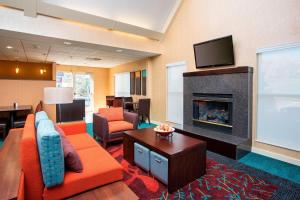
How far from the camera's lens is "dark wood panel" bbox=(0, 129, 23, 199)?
1218 millimetres

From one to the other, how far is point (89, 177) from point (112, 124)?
2.28 meters

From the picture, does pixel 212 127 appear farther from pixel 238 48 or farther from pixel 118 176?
pixel 118 176

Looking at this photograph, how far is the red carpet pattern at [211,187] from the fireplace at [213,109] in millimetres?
1461

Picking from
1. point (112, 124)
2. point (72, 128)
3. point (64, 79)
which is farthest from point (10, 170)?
point (64, 79)

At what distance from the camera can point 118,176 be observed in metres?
1.75

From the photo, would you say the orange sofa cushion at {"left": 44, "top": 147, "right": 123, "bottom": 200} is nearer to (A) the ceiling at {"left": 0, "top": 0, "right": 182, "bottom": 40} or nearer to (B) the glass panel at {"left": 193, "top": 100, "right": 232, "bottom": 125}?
(B) the glass panel at {"left": 193, "top": 100, "right": 232, "bottom": 125}

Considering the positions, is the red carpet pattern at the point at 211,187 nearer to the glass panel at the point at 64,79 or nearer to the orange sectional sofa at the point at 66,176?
the orange sectional sofa at the point at 66,176

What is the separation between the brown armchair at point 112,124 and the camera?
11.4 ft

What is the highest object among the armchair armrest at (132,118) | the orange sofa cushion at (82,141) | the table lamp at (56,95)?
the table lamp at (56,95)

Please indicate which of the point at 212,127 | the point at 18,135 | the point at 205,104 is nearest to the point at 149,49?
the point at 205,104

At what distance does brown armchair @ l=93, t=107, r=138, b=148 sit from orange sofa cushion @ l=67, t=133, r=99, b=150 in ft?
1.62

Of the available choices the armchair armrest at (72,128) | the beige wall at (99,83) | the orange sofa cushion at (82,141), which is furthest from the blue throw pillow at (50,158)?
the beige wall at (99,83)

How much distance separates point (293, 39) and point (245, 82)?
3.26 feet

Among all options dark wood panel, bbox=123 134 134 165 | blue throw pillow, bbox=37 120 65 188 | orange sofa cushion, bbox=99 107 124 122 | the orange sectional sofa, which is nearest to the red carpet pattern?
dark wood panel, bbox=123 134 134 165
